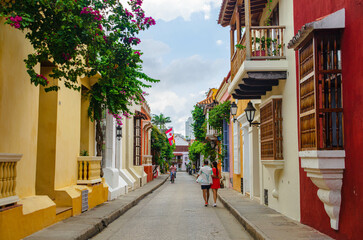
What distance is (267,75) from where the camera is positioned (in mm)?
10531

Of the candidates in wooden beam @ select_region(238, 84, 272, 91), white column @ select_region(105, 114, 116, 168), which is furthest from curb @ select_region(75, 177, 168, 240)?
wooden beam @ select_region(238, 84, 272, 91)

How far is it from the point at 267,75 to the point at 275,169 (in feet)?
8.34

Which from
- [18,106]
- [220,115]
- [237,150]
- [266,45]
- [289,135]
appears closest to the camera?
[18,106]

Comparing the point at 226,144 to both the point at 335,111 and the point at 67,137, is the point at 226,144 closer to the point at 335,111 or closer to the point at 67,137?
the point at 67,137

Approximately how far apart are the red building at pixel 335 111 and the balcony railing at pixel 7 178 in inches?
194

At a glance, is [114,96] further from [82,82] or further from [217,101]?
[217,101]

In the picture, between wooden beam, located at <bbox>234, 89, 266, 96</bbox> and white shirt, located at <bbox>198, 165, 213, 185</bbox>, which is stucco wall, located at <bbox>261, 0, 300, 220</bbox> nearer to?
wooden beam, located at <bbox>234, 89, 266, 96</bbox>

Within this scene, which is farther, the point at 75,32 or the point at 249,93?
the point at 249,93

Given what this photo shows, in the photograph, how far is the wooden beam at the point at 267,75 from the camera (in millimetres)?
10508

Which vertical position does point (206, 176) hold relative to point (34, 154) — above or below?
below

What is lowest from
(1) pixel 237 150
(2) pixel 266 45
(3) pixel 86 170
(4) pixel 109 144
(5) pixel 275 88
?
(3) pixel 86 170

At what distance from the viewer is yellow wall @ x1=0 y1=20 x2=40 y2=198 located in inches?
286

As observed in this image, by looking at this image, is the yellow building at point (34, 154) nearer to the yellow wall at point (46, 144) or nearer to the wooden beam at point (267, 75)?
the yellow wall at point (46, 144)

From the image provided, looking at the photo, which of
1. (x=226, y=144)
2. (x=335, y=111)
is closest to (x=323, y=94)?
(x=335, y=111)
